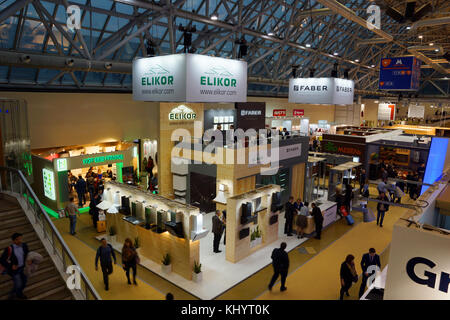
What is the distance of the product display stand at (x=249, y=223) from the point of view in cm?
762

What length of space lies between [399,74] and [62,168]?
1261 cm

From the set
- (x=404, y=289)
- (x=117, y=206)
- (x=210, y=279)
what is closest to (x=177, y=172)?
(x=117, y=206)

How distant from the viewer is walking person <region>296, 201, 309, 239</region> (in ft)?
29.1

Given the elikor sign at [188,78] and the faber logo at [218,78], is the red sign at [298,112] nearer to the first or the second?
the elikor sign at [188,78]

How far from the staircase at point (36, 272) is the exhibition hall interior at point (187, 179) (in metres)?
0.02

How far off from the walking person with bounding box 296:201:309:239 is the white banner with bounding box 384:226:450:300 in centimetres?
558

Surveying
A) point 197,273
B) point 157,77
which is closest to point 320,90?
point 157,77

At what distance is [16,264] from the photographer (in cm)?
441

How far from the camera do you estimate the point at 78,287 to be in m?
4.84

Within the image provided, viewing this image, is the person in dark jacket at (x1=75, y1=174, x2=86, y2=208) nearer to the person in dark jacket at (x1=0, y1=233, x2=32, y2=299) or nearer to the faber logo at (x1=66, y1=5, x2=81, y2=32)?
the faber logo at (x1=66, y1=5, x2=81, y2=32)

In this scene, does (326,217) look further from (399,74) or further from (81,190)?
(81,190)

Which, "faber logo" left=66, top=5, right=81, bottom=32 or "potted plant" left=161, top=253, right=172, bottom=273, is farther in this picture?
"faber logo" left=66, top=5, right=81, bottom=32

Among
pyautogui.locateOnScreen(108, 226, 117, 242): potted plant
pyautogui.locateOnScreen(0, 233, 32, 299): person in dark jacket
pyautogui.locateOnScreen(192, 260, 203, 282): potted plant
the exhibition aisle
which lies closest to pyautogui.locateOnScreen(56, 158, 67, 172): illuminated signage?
pyautogui.locateOnScreen(108, 226, 117, 242): potted plant
